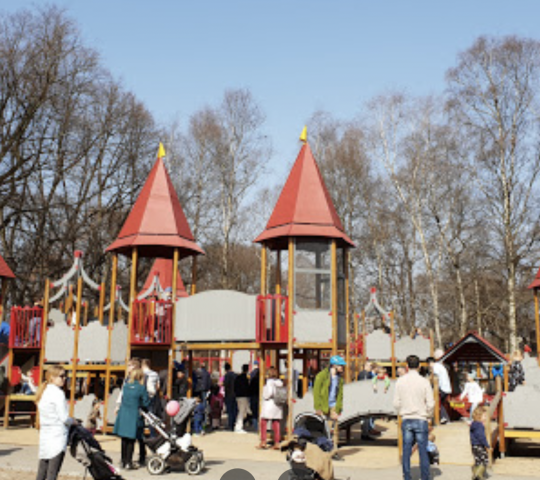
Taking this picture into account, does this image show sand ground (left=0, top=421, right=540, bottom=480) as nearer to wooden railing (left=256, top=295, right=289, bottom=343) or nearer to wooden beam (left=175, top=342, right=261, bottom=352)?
wooden beam (left=175, top=342, right=261, bottom=352)

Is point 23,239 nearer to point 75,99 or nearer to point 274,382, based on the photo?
point 75,99

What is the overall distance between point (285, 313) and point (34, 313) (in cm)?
739

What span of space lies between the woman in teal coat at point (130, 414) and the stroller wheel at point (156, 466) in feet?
1.61

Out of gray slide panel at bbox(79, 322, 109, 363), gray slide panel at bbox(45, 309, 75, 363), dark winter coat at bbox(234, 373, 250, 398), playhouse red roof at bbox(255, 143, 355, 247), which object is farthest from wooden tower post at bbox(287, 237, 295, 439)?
gray slide panel at bbox(45, 309, 75, 363)

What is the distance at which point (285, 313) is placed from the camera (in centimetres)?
1538

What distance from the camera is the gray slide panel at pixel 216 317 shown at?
614 inches

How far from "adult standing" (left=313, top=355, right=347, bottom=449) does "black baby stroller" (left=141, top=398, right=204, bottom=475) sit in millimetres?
2460

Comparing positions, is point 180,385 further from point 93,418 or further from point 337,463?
point 337,463

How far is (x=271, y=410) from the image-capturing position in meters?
13.2

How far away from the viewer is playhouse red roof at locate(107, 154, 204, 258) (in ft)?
56.7

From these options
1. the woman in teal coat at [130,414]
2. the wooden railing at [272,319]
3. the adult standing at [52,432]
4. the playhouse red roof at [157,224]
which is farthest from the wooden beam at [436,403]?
the adult standing at [52,432]

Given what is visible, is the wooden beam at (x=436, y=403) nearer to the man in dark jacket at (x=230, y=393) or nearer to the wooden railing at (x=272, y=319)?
the wooden railing at (x=272, y=319)

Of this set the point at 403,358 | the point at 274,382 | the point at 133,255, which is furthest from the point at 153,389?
the point at 403,358

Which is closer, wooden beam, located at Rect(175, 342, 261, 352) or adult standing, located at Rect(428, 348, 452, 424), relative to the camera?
wooden beam, located at Rect(175, 342, 261, 352)
